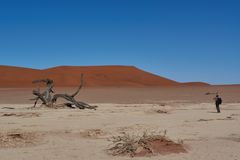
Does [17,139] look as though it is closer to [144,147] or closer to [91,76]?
[144,147]

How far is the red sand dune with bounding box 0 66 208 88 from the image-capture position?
76.6m

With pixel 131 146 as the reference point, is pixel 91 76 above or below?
above

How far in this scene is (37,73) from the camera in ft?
278

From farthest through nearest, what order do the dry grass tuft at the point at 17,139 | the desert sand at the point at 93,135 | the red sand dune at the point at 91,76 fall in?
the red sand dune at the point at 91,76 < the dry grass tuft at the point at 17,139 < the desert sand at the point at 93,135

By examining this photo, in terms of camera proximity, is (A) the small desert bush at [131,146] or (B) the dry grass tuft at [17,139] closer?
(A) the small desert bush at [131,146]

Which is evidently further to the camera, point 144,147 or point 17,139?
point 17,139

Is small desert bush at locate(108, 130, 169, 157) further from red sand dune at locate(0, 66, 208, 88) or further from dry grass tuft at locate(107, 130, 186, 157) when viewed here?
red sand dune at locate(0, 66, 208, 88)

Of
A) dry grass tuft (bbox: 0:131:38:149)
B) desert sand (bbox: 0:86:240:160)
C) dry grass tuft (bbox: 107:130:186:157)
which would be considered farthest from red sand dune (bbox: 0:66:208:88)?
dry grass tuft (bbox: 107:130:186:157)

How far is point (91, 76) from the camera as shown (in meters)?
86.3

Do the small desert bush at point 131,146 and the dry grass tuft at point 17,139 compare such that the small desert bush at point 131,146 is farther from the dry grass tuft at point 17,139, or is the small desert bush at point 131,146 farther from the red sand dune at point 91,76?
the red sand dune at point 91,76

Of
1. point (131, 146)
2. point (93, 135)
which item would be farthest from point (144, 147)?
point (93, 135)

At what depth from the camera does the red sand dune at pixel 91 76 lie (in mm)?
76625

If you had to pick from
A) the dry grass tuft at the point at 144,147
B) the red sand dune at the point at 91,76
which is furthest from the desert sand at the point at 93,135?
the red sand dune at the point at 91,76

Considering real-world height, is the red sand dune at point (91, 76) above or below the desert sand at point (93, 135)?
above
